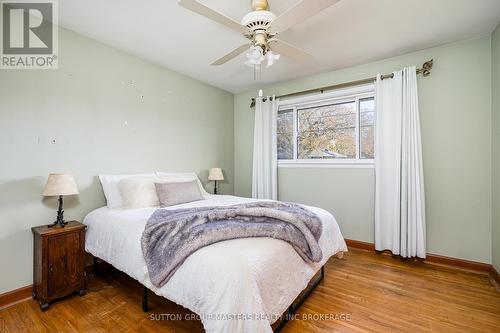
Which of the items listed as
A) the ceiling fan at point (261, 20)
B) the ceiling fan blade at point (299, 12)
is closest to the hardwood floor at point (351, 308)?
the ceiling fan at point (261, 20)

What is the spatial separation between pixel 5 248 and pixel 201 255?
1.92m

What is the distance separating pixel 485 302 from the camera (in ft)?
6.50

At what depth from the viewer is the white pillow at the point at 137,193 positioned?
2.43 metres

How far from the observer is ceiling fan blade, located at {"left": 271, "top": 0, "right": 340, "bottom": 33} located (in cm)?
145

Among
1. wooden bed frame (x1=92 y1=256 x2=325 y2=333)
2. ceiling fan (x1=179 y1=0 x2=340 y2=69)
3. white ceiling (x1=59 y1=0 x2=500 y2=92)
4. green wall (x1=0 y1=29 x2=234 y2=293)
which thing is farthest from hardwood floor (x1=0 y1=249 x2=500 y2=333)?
white ceiling (x1=59 y1=0 x2=500 y2=92)

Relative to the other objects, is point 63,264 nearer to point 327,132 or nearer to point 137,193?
point 137,193

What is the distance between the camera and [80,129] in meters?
2.46

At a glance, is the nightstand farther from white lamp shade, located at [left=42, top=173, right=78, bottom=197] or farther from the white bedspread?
the white bedspread

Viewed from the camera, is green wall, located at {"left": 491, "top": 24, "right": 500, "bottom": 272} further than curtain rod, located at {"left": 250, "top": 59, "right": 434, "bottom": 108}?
No

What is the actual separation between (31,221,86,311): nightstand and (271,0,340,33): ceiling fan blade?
2.42m

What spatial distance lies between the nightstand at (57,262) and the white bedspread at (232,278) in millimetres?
426

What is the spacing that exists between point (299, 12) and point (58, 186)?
236 centimetres

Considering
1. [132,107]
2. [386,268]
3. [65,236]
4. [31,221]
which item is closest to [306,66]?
[132,107]

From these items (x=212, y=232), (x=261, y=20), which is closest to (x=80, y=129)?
(x=212, y=232)
